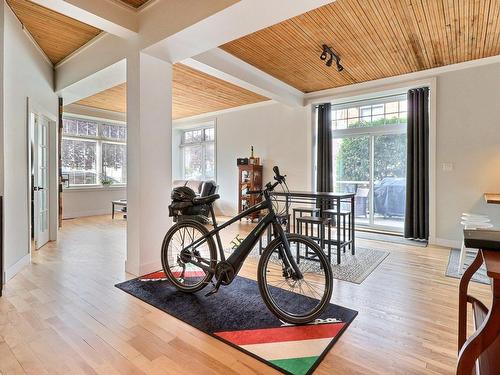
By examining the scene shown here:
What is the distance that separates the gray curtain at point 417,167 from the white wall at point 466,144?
18 cm

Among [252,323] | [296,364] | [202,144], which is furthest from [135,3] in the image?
[202,144]

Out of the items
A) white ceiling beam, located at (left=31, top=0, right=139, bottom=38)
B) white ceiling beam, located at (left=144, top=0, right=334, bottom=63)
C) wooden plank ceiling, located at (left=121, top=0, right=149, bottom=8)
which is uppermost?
wooden plank ceiling, located at (left=121, top=0, right=149, bottom=8)

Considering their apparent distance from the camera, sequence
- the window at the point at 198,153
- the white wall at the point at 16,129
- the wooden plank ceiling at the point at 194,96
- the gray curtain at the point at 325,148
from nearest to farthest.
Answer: the white wall at the point at 16,129
the wooden plank ceiling at the point at 194,96
the gray curtain at the point at 325,148
the window at the point at 198,153

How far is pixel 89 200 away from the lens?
7105 mm

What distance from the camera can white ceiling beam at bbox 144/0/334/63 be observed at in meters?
2.15

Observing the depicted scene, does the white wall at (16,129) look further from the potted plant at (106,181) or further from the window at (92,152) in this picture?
the potted plant at (106,181)

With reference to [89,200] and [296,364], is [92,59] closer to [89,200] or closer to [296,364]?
[296,364]

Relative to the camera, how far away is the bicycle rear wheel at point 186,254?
8.05 feet

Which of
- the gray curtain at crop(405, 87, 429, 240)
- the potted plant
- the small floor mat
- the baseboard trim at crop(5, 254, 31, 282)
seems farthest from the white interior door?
the gray curtain at crop(405, 87, 429, 240)

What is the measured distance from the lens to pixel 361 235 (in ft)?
16.2

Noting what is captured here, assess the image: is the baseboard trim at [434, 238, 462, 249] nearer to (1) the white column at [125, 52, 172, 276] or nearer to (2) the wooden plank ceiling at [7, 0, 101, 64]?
(1) the white column at [125, 52, 172, 276]

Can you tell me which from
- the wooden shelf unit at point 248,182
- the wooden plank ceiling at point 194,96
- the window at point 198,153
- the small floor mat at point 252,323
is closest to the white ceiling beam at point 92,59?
the wooden plank ceiling at point 194,96

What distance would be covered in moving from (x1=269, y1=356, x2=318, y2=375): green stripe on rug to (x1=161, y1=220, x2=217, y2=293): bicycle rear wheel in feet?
3.21

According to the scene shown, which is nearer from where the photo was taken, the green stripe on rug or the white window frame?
the green stripe on rug
